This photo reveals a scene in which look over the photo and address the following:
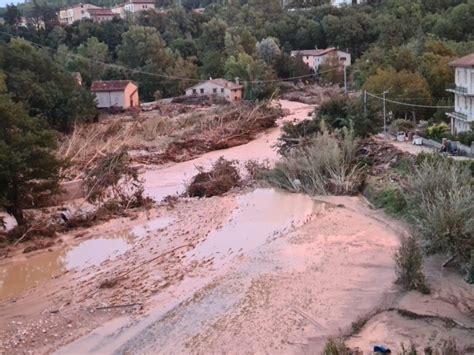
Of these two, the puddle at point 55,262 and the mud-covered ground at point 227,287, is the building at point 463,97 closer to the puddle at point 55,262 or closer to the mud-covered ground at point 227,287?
the mud-covered ground at point 227,287

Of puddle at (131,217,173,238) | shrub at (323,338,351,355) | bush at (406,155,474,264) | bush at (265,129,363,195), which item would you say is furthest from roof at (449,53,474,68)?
shrub at (323,338,351,355)

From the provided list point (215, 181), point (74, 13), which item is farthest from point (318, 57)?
point (74, 13)

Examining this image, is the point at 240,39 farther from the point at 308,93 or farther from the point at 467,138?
the point at 467,138

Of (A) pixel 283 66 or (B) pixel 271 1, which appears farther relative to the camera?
(B) pixel 271 1

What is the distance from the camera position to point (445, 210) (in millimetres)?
14430

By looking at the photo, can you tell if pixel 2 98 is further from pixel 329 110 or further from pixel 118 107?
pixel 118 107

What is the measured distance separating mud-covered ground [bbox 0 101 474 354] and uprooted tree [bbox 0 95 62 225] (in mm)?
1882

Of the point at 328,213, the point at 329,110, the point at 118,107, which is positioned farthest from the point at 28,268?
the point at 118,107

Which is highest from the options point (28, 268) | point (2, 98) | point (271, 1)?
point (271, 1)

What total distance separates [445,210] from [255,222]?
322 inches

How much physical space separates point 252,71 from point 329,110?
1309 inches

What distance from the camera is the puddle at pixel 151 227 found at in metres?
20.6

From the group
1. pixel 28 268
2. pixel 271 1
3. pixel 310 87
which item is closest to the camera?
pixel 28 268

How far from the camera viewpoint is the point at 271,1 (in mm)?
100562
